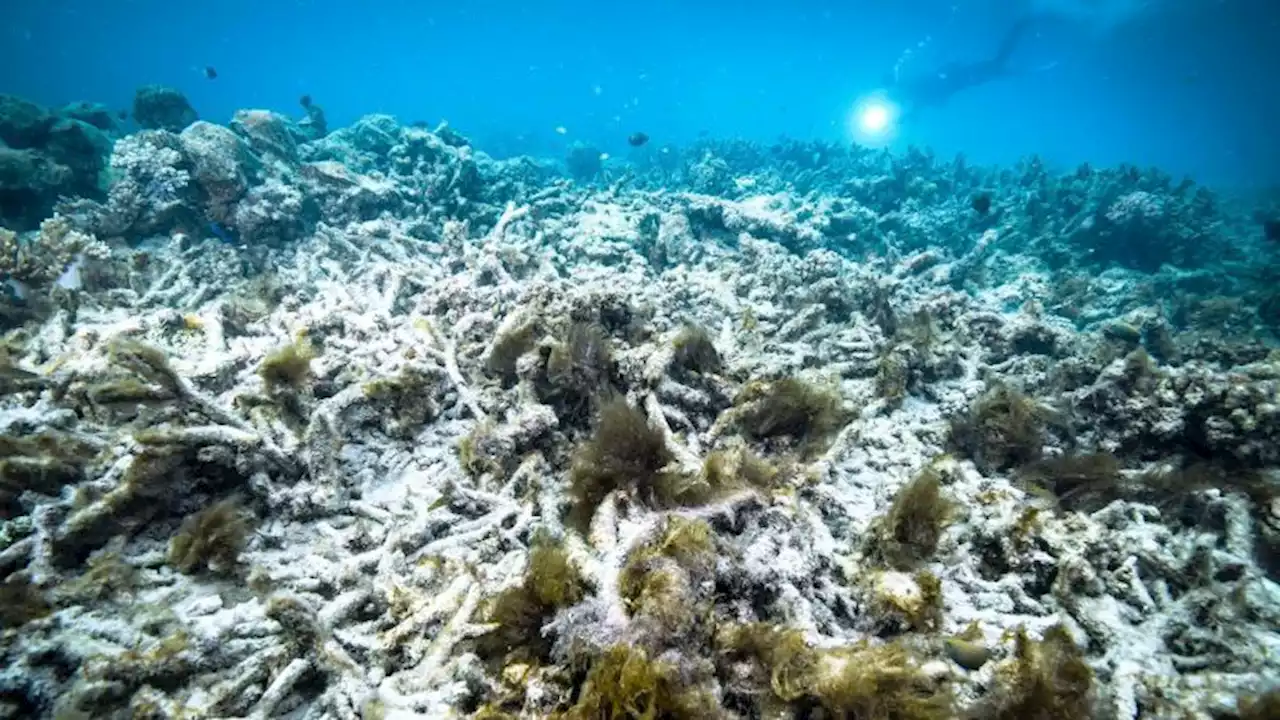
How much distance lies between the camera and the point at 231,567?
122 inches

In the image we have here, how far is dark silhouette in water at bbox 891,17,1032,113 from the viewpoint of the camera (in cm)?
4641

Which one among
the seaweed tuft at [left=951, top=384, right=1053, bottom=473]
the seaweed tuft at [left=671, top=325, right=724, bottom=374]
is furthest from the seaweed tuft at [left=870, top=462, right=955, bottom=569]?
the seaweed tuft at [left=671, top=325, right=724, bottom=374]

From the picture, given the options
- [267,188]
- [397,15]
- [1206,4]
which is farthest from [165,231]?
[397,15]

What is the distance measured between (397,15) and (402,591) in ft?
382

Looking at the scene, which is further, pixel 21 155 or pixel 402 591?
pixel 21 155

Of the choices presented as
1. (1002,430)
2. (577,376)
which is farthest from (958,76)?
(577,376)

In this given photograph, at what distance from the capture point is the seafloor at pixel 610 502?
223 cm

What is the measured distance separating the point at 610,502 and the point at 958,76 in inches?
2253

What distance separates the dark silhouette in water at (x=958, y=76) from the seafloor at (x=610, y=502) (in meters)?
49.2

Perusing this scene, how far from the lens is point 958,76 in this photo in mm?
46531

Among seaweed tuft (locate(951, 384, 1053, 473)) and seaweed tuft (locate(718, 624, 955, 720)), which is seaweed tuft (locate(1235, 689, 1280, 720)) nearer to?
seaweed tuft (locate(718, 624, 955, 720))

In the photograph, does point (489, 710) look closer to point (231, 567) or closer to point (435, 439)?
point (231, 567)

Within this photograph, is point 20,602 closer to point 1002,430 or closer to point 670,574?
point 670,574

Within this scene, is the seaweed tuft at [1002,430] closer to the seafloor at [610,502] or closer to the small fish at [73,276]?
the seafloor at [610,502]
